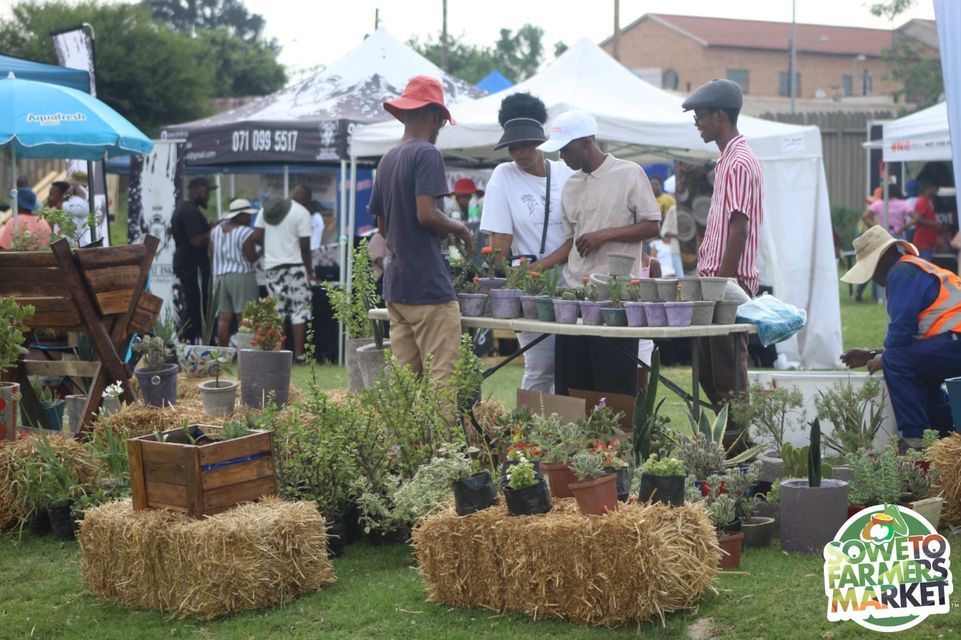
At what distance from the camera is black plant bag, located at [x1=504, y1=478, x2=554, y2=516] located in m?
4.06

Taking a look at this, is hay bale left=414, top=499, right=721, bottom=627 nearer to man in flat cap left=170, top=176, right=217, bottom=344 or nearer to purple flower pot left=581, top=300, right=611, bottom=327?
purple flower pot left=581, top=300, right=611, bottom=327

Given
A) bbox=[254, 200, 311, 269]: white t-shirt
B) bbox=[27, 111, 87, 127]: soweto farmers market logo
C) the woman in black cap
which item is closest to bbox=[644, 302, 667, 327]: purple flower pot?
the woman in black cap

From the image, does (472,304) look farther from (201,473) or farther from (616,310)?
(201,473)

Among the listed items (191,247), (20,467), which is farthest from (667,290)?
(191,247)

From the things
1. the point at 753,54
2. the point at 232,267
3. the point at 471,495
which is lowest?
the point at 471,495

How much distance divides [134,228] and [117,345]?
6.39 metres

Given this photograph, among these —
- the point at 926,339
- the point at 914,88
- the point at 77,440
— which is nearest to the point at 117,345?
the point at 77,440

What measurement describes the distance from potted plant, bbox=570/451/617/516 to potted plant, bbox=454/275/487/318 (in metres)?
2.04

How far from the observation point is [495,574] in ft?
13.3

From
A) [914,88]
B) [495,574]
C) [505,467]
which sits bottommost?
[495,574]

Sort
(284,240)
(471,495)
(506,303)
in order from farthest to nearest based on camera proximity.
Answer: (284,240) < (506,303) < (471,495)

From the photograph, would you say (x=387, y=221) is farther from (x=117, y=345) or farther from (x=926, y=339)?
(x=926, y=339)

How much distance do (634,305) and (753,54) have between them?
61598 millimetres

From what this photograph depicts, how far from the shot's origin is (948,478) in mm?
4988
